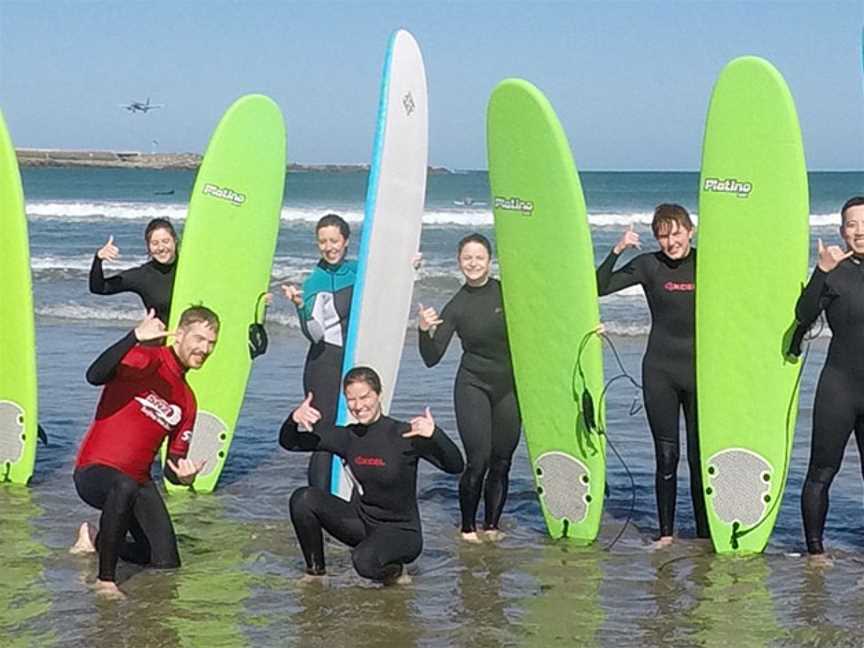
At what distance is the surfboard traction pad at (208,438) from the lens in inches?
260

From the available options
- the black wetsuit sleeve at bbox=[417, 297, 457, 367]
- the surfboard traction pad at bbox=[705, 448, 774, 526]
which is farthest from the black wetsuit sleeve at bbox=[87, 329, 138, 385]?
the surfboard traction pad at bbox=[705, 448, 774, 526]

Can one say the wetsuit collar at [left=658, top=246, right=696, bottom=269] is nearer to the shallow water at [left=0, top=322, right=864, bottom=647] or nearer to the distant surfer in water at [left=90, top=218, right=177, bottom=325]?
the shallow water at [left=0, top=322, right=864, bottom=647]

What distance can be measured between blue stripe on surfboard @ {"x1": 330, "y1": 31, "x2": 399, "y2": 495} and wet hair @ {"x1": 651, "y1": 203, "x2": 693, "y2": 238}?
4.23 feet

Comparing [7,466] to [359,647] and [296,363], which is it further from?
[296,363]

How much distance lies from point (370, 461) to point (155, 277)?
2223 mm

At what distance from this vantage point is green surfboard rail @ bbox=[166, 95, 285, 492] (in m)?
6.55

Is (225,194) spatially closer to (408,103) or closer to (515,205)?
(408,103)

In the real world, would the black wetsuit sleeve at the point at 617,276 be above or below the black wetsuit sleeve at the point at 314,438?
above

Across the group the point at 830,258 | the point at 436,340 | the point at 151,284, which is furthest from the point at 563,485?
the point at 151,284

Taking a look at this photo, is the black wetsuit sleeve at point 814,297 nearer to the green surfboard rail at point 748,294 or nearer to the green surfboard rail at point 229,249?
the green surfboard rail at point 748,294

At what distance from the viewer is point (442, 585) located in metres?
4.83

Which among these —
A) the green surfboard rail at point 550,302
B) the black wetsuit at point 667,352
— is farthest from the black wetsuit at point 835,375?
the green surfboard rail at point 550,302

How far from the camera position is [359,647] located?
4090 millimetres

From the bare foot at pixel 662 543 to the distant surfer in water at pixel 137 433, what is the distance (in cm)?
205
